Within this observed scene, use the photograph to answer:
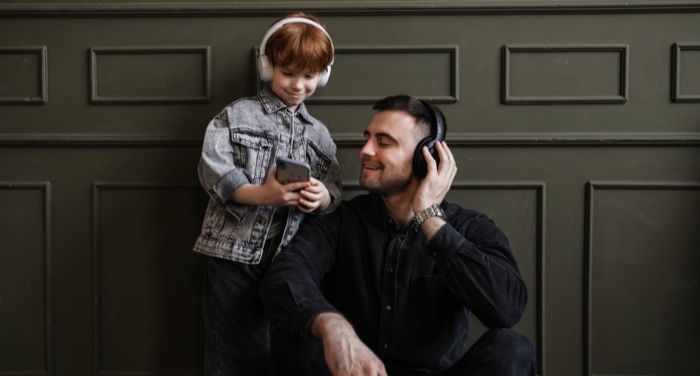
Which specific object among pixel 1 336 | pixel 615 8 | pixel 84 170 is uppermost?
pixel 615 8

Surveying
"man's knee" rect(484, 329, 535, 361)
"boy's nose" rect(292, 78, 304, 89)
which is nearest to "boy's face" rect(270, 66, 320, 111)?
"boy's nose" rect(292, 78, 304, 89)

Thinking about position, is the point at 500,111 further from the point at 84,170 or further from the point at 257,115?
the point at 84,170

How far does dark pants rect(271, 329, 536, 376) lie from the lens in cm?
155

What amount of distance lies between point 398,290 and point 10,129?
157 cm

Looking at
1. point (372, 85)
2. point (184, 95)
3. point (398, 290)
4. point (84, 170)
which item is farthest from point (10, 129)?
point (398, 290)

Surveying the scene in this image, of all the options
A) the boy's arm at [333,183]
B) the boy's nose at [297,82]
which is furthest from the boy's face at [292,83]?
the boy's arm at [333,183]

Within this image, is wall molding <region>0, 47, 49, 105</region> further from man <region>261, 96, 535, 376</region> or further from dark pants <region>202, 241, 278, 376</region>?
man <region>261, 96, 535, 376</region>

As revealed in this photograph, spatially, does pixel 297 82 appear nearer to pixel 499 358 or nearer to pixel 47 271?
pixel 499 358

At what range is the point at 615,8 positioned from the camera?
7.09ft

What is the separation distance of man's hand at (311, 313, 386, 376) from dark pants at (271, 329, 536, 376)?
156 mm

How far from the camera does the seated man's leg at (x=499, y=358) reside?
5.07 feet

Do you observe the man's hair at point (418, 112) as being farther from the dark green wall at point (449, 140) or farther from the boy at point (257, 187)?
the dark green wall at point (449, 140)

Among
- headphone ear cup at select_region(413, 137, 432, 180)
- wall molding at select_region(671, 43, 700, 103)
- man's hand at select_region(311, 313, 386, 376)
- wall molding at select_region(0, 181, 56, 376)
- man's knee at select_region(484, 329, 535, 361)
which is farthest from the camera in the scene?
wall molding at select_region(0, 181, 56, 376)

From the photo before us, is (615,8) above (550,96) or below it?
above
